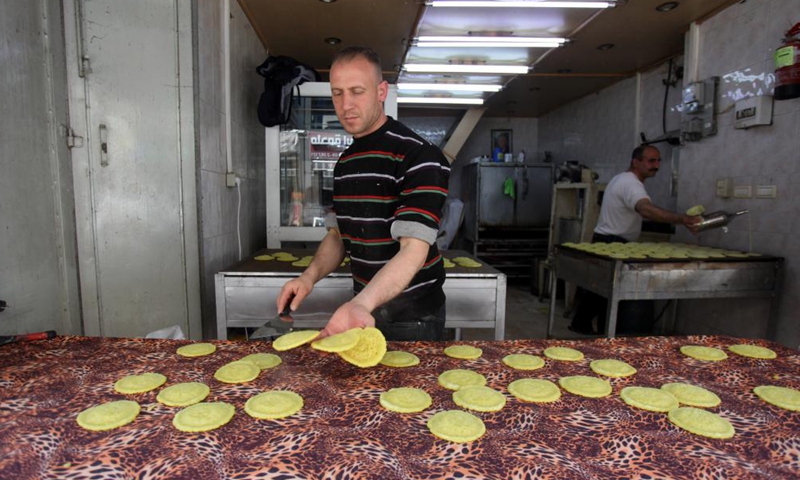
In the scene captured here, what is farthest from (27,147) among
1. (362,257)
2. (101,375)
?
(362,257)

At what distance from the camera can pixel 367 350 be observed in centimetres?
125

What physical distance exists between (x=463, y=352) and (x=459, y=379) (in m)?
0.20

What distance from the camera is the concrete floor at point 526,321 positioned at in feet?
14.9

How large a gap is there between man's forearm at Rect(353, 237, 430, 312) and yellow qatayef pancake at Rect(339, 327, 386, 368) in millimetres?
→ 85

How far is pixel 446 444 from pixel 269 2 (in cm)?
351

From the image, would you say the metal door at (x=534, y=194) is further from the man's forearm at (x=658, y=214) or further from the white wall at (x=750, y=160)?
the man's forearm at (x=658, y=214)

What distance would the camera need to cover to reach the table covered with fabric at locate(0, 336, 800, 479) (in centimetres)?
85

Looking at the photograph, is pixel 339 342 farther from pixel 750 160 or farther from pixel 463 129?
pixel 463 129

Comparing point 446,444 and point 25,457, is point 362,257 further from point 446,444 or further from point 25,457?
point 25,457

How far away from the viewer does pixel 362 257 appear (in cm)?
181

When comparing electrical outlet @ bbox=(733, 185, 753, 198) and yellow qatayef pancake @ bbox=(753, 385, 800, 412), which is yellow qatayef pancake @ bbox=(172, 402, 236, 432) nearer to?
yellow qatayef pancake @ bbox=(753, 385, 800, 412)

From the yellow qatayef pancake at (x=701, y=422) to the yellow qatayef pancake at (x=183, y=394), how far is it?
3.80 feet

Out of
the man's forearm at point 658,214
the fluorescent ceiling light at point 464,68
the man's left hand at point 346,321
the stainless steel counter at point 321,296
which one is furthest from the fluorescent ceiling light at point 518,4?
the man's left hand at point 346,321

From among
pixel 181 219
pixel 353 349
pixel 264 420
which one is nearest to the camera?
pixel 264 420
